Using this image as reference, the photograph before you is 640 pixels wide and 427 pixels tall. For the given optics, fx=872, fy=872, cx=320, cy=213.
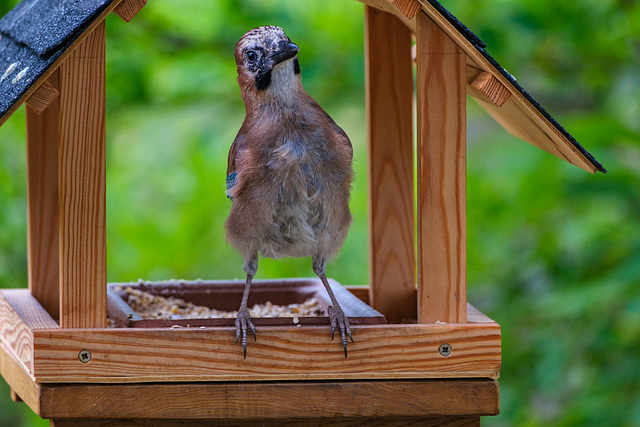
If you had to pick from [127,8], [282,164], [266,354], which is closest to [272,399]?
[266,354]

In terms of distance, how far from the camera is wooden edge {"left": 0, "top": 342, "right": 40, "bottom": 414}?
107 inches

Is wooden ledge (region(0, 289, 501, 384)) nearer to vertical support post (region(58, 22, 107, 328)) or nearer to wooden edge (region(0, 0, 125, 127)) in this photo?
vertical support post (region(58, 22, 107, 328))

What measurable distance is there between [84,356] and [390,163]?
4.82 feet

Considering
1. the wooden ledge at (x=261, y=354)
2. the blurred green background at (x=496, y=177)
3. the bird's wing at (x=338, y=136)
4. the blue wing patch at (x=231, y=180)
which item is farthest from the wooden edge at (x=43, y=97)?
the blurred green background at (x=496, y=177)

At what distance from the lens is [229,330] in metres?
2.73

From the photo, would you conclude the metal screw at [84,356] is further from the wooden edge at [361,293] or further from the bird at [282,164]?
the wooden edge at [361,293]

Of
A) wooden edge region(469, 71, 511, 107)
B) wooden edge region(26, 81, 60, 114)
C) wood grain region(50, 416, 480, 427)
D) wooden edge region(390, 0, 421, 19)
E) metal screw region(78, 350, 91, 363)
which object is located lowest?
wood grain region(50, 416, 480, 427)

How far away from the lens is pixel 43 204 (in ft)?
11.6

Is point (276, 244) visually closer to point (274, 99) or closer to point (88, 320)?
point (274, 99)

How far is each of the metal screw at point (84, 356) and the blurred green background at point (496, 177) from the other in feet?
5.72

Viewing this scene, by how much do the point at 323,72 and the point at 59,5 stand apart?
2414 mm

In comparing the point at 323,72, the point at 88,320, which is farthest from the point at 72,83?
the point at 323,72

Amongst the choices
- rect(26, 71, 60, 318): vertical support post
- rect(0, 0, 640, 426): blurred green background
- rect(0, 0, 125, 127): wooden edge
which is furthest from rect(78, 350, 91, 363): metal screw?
rect(0, 0, 640, 426): blurred green background

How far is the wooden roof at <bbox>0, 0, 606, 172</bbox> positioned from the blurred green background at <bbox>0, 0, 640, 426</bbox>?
1.51 meters
